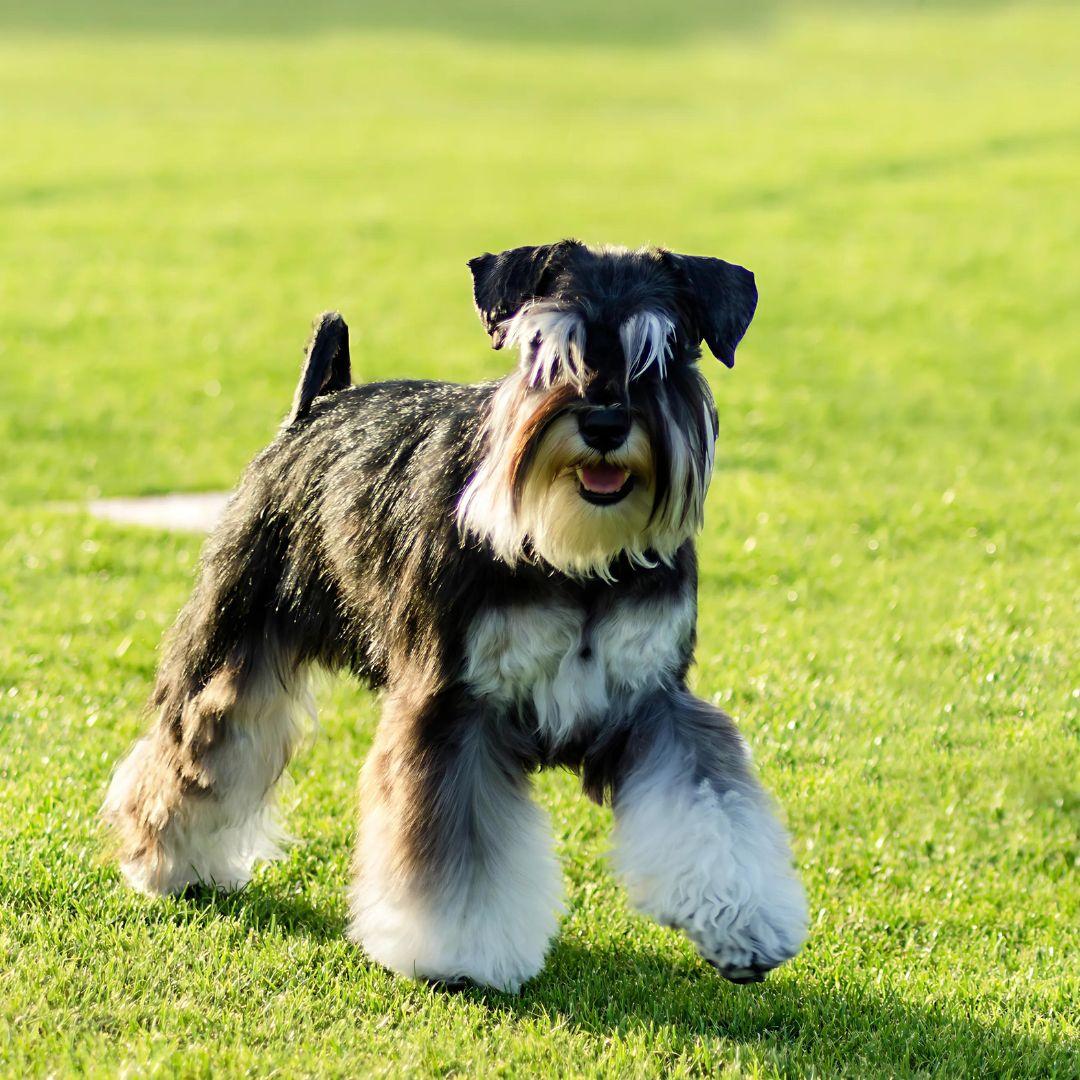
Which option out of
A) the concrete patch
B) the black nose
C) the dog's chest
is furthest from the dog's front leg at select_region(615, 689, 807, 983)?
the concrete patch

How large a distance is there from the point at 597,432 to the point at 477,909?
143 cm

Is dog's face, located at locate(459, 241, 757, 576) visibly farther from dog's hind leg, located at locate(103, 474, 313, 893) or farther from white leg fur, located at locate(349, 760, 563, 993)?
dog's hind leg, located at locate(103, 474, 313, 893)

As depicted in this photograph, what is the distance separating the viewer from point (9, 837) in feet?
18.1

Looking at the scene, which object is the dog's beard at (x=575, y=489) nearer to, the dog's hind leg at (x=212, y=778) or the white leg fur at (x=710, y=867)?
the white leg fur at (x=710, y=867)

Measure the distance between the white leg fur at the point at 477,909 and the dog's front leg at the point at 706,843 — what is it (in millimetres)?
272

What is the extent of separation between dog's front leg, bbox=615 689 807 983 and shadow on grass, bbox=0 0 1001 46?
130ft

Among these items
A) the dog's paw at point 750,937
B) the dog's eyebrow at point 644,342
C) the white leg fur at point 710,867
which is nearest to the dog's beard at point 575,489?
the dog's eyebrow at point 644,342

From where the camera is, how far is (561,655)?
4.48m

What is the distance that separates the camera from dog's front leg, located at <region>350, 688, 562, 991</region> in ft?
14.9

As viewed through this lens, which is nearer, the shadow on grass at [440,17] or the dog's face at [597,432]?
the dog's face at [597,432]

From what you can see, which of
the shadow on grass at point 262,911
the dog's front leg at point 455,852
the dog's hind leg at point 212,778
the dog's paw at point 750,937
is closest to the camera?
the dog's paw at point 750,937

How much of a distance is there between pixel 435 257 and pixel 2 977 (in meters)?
16.2

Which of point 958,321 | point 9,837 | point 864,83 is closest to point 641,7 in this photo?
point 864,83

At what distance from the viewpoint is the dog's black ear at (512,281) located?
15.1 ft
